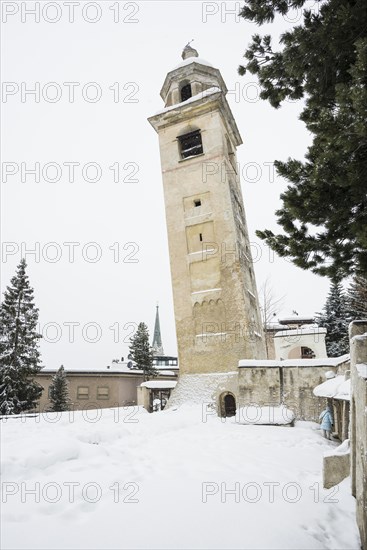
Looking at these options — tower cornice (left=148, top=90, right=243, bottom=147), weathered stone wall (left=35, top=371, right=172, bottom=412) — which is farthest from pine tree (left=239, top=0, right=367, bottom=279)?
weathered stone wall (left=35, top=371, right=172, bottom=412)

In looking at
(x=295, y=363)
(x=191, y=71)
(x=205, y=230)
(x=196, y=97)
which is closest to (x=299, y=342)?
(x=295, y=363)

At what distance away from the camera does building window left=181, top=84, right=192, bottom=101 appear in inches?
924

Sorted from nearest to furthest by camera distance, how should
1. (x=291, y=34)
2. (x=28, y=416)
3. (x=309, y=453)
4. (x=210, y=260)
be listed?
(x=291, y=34), (x=309, y=453), (x=28, y=416), (x=210, y=260)

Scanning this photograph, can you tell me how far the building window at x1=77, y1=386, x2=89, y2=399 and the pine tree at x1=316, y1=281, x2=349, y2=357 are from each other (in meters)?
21.2

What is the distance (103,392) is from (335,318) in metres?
21.3

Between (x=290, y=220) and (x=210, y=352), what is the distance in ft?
43.2

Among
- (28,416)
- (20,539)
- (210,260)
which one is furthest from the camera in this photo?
(210,260)

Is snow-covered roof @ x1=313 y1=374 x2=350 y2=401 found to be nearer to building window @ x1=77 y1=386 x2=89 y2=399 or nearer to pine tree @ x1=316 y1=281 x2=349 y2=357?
pine tree @ x1=316 y1=281 x2=349 y2=357

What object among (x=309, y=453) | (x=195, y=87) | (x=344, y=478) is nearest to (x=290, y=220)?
(x=344, y=478)

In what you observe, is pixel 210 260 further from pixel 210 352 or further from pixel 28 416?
pixel 28 416

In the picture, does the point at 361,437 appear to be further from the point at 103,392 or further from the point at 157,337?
the point at 157,337

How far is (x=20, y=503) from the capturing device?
368cm

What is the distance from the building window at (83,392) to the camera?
104 feet

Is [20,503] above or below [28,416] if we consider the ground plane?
above
